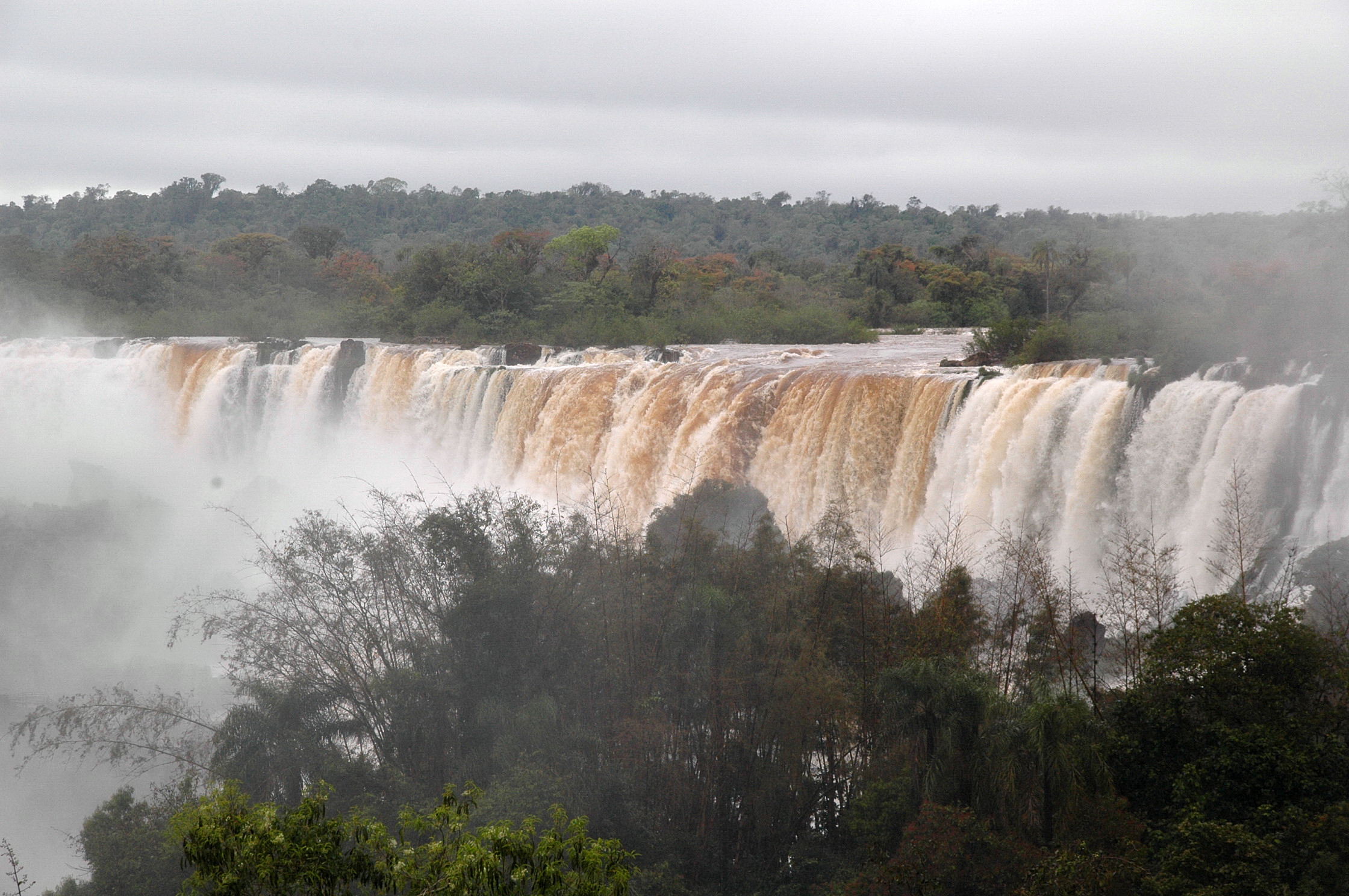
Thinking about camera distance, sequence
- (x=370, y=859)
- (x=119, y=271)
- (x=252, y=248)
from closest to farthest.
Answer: (x=370, y=859), (x=119, y=271), (x=252, y=248)

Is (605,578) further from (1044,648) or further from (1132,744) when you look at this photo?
(1132,744)

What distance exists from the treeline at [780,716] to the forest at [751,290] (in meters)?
7.67

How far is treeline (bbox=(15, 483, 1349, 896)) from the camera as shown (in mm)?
7082

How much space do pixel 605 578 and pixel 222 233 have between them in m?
74.9

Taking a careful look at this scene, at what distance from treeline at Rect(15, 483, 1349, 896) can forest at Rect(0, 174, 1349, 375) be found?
767 centimetres

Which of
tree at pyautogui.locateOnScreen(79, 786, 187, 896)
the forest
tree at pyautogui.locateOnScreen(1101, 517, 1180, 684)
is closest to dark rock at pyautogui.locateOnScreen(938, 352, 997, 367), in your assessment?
the forest

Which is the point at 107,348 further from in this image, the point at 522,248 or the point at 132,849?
the point at 132,849

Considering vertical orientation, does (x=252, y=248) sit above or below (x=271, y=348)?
above

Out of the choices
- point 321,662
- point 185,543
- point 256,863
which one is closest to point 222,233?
point 185,543

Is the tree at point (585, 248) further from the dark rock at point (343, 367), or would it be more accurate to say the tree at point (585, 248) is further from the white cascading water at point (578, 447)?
the dark rock at point (343, 367)

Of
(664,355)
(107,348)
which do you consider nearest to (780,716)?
(664,355)

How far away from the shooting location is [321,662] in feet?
34.4

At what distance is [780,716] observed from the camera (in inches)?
361

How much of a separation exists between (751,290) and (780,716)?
30998mm
